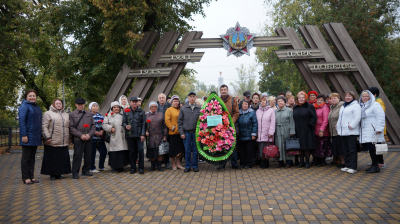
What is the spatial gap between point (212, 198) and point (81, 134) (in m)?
3.79

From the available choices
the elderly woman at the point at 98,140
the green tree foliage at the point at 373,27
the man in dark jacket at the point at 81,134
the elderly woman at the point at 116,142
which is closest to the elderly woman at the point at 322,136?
the elderly woman at the point at 116,142

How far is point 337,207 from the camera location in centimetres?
390

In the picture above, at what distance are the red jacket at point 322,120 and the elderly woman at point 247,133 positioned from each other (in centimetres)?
161

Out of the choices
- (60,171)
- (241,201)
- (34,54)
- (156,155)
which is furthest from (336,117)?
(34,54)

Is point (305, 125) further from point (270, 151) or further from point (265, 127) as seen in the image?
point (270, 151)

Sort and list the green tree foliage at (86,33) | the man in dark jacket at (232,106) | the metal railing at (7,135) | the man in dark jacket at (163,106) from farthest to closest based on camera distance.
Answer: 1. the metal railing at (7,135)
2. the green tree foliage at (86,33)
3. the man in dark jacket at (163,106)
4. the man in dark jacket at (232,106)

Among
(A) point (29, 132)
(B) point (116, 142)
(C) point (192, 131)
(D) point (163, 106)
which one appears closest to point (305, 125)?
(C) point (192, 131)

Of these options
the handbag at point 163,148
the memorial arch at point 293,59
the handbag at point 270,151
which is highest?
the memorial arch at point 293,59

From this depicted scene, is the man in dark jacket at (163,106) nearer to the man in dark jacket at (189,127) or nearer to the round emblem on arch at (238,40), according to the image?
the man in dark jacket at (189,127)

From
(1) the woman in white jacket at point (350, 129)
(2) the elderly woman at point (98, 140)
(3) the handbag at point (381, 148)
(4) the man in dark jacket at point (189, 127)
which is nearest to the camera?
(3) the handbag at point (381, 148)

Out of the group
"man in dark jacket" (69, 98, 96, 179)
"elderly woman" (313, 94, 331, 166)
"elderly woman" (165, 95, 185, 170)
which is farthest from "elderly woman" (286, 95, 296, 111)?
A: "man in dark jacket" (69, 98, 96, 179)

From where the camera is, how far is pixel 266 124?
22.8 ft

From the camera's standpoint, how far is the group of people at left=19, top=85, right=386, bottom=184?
629 cm

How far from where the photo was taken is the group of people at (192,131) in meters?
6.29
